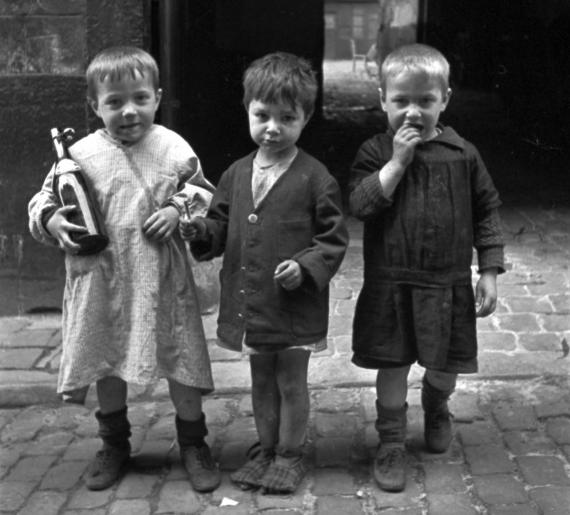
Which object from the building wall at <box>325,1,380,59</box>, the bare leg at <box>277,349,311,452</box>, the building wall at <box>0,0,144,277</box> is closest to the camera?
the bare leg at <box>277,349,311,452</box>

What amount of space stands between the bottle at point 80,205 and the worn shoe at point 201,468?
0.86 metres

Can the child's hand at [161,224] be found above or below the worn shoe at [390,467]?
above

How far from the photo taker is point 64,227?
10.7 ft

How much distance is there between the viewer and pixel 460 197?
3.37 metres

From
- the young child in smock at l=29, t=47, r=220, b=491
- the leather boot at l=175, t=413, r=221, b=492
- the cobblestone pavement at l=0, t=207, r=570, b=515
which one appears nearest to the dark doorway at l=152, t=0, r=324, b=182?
the cobblestone pavement at l=0, t=207, r=570, b=515

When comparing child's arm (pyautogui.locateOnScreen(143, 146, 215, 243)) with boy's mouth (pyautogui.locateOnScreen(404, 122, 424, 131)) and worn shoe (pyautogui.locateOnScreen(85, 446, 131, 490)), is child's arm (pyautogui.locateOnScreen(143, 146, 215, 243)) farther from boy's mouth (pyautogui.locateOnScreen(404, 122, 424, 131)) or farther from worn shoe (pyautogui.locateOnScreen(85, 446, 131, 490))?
worn shoe (pyautogui.locateOnScreen(85, 446, 131, 490))

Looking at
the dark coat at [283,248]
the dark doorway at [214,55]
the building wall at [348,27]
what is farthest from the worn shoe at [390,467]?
the building wall at [348,27]

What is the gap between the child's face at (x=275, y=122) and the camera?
10.6ft

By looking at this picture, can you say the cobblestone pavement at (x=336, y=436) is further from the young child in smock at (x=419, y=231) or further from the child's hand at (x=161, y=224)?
the child's hand at (x=161, y=224)

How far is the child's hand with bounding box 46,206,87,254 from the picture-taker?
3.25 m

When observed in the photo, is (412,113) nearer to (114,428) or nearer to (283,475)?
(283,475)

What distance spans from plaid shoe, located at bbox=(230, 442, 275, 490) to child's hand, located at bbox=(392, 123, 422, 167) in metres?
1.19

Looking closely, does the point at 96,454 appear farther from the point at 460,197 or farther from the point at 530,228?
the point at 530,228

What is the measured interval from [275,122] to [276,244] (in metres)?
0.41
